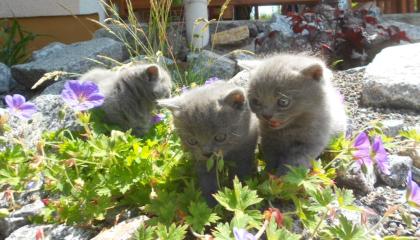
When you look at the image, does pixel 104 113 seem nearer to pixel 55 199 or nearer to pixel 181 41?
pixel 55 199

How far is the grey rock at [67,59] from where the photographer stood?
217 inches

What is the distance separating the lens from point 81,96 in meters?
2.40

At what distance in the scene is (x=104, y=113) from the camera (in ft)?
9.98

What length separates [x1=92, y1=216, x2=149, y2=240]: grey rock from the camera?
191cm

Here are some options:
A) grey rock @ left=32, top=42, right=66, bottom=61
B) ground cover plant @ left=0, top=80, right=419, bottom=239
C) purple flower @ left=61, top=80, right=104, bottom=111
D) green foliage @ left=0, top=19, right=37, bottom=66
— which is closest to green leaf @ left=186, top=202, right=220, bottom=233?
ground cover plant @ left=0, top=80, right=419, bottom=239

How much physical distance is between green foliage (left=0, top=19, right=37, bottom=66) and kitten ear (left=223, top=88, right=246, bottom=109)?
5.32 meters

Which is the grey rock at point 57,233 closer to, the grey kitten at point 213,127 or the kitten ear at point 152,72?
the grey kitten at point 213,127

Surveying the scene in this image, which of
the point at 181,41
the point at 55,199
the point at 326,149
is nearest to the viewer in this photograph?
the point at 55,199

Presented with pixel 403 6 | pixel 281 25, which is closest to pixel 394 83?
pixel 281 25

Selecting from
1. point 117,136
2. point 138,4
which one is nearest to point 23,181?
point 117,136

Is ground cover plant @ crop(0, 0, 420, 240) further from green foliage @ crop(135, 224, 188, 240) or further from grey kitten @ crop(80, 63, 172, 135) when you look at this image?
grey kitten @ crop(80, 63, 172, 135)

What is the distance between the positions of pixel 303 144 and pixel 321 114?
18 centimetres

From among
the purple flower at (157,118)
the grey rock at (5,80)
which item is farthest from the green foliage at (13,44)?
the purple flower at (157,118)

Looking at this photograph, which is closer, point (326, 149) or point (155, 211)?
point (155, 211)
